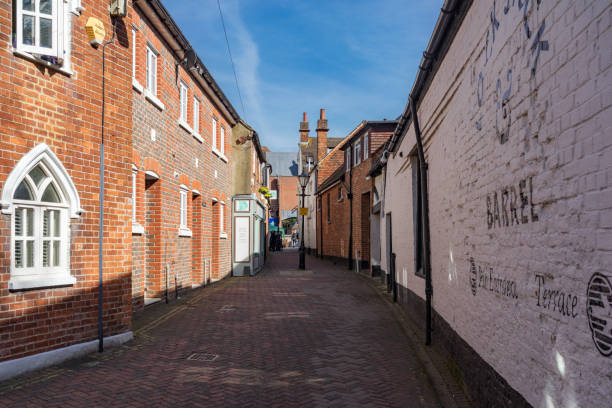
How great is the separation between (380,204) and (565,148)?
50.6ft

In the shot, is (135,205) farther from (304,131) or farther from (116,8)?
(304,131)

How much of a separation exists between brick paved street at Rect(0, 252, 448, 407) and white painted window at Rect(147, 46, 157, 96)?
16.0ft

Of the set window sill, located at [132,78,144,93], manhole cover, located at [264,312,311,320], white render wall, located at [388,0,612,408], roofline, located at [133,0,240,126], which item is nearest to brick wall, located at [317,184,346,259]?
roofline, located at [133,0,240,126]

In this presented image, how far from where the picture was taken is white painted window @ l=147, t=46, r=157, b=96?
11.1 meters

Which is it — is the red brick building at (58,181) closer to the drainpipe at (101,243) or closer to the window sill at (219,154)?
the drainpipe at (101,243)

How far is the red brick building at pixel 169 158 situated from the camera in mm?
10219

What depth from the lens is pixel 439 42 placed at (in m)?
6.94

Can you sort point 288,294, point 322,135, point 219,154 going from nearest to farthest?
point 288,294
point 219,154
point 322,135

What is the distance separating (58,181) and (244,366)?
3469 millimetres

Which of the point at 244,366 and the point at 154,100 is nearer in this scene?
the point at 244,366

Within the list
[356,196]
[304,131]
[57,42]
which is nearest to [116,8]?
[57,42]

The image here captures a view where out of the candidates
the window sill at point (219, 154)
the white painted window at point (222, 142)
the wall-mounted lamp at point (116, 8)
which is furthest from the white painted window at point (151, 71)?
the white painted window at point (222, 142)

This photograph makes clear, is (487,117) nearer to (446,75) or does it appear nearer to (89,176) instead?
(446,75)

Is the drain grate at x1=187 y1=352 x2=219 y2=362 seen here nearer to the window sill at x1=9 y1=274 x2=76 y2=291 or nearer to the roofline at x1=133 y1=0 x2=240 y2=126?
the window sill at x1=9 y1=274 x2=76 y2=291
